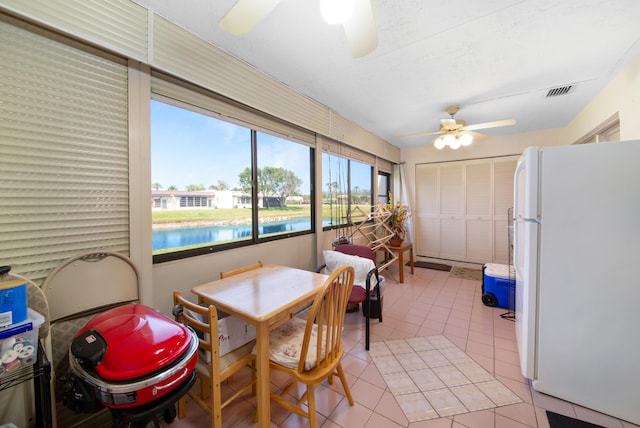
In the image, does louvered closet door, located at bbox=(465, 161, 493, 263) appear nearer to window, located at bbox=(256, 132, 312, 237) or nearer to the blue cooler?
the blue cooler

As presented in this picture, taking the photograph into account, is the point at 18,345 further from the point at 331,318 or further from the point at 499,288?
the point at 499,288

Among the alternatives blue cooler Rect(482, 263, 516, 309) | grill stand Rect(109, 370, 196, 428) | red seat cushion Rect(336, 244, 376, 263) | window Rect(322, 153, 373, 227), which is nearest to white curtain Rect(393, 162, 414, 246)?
window Rect(322, 153, 373, 227)

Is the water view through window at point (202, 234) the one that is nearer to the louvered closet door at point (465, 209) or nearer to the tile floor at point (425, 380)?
the tile floor at point (425, 380)

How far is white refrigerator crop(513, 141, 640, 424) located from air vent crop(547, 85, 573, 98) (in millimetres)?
1574

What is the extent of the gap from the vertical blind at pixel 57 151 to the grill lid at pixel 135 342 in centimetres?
53

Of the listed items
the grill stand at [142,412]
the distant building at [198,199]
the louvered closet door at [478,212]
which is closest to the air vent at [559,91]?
the louvered closet door at [478,212]

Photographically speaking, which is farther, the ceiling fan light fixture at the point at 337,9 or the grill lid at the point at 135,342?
the ceiling fan light fixture at the point at 337,9

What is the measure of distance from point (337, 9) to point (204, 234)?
70.1 inches

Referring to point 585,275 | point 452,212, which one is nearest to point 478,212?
point 452,212

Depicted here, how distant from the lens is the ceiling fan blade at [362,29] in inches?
40.9

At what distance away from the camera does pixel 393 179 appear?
17.2 feet

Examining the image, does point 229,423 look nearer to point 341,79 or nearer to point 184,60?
point 184,60

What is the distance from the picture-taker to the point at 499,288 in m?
2.96

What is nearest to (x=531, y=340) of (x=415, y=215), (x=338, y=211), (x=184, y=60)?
(x=338, y=211)
